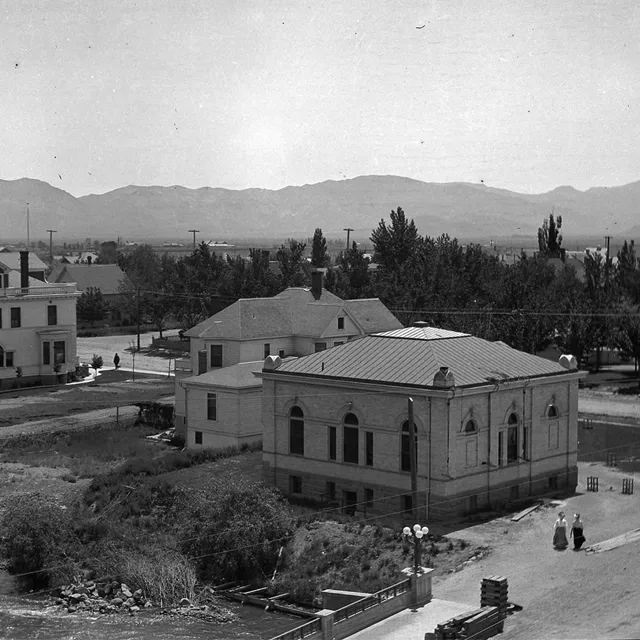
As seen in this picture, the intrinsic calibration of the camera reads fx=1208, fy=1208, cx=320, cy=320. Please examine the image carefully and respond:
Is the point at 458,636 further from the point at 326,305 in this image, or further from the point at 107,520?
the point at 326,305

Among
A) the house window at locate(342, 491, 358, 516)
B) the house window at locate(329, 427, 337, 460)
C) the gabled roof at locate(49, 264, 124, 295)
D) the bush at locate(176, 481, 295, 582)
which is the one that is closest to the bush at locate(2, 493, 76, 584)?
the bush at locate(176, 481, 295, 582)

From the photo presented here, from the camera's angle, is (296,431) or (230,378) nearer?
(296,431)

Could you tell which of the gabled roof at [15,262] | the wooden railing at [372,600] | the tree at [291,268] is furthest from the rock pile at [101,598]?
the tree at [291,268]

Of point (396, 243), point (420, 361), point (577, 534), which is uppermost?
point (396, 243)

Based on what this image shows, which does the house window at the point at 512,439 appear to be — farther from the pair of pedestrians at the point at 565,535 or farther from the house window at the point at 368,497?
the pair of pedestrians at the point at 565,535

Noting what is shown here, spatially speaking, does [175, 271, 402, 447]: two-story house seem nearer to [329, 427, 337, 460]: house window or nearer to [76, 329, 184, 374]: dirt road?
[329, 427, 337, 460]: house window

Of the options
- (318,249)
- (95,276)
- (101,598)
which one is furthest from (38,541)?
(95,276)

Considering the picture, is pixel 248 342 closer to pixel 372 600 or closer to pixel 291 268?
pixel 372 600
